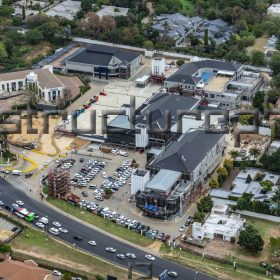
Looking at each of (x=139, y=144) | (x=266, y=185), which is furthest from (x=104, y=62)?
(x=266, y=185)

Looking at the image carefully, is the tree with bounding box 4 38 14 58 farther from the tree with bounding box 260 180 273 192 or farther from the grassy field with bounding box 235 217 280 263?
the grassy field with bounding box 235 217 280 263

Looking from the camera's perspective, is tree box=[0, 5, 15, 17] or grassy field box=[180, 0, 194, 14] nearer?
tree box=[0, 5, 15, 17]

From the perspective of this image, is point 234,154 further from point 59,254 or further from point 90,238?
point 59,254

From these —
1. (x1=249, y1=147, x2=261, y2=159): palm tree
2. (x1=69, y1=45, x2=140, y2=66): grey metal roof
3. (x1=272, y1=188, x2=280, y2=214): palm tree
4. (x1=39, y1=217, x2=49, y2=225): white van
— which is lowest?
(x1=39, y1=217, x2=49, y2=225): white van

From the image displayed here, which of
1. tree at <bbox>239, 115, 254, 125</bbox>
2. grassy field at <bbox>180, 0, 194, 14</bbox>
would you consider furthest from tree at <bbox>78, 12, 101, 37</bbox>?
tree at <bbox>239, 115, 254, 125</bbox>

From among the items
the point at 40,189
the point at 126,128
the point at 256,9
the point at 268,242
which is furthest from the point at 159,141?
the point at 256,9

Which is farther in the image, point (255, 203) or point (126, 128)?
point (126, 128)

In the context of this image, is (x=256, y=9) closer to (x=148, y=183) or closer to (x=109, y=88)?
(x=109, y=88)
